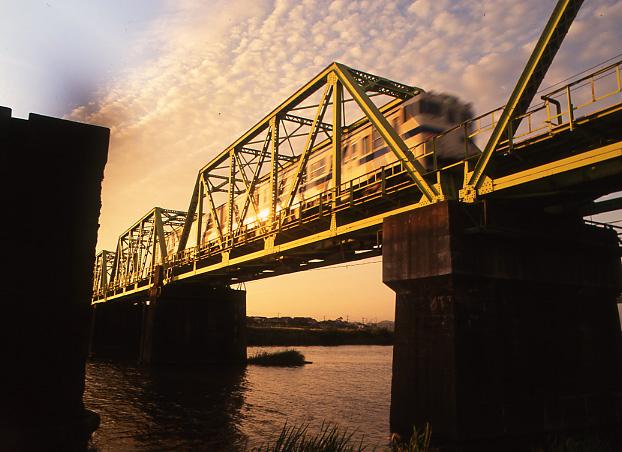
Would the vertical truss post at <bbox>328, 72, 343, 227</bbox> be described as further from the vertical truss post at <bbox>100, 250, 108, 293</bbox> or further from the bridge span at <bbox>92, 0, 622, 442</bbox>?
the vertical truss post at <bbox>100, 250, 108, 293</bbox>

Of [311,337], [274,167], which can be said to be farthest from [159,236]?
[311,337]

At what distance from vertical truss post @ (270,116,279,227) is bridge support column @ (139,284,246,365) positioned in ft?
71.7

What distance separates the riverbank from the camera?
99.5m

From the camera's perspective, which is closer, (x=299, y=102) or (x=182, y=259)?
(x=299, y=102)

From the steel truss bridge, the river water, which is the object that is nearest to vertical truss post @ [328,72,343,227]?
the steel truss bridge

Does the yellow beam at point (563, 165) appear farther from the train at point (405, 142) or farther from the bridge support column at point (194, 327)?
the bridge support column at point (194, 327)

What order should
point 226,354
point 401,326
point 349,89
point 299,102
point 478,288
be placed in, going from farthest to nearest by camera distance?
point 226,354
point 299,102
point 349,89
point 401,326
point 478,288

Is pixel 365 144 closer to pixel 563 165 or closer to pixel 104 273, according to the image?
pixel 563 165

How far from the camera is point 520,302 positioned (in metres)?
16.8

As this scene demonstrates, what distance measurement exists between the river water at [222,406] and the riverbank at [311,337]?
182ft

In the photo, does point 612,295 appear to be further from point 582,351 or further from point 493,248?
point 493,248

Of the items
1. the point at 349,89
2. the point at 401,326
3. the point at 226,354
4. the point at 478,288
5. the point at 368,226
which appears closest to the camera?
the point at 478,288

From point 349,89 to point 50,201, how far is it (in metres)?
18.2

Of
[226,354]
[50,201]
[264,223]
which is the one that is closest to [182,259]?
[226,354]
